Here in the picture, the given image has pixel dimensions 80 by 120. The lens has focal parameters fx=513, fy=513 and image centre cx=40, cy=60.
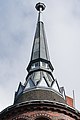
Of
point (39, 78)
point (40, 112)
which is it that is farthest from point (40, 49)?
point (40, 112)

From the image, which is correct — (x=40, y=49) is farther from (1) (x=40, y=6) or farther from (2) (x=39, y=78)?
(1) (x=40, y=6)

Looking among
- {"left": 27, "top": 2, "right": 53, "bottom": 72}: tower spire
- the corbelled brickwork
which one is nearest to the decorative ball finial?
{"left": 27, "top": 2, "right": 53, "bottom": 72}: tower spire

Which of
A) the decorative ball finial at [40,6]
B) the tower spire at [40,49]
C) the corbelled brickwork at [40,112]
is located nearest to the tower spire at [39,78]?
the tower spire at [40,49]

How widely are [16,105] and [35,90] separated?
10.1 feet

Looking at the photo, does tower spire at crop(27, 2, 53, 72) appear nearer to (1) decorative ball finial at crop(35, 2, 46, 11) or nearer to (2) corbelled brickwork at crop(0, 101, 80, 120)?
(1) decorative ball finial at crop(35, 2, 46, 11)

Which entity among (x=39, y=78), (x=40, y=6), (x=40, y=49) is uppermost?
(x=40, y=6)

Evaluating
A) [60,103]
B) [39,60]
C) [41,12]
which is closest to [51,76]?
[39,60]

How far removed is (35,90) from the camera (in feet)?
144

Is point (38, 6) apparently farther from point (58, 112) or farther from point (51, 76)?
point (58, 112)

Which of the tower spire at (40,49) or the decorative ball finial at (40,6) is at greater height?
the decorative ball finial at (40,6)

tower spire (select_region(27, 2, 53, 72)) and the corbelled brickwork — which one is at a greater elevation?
tower spire (select_region(27, 2, 53, 72))

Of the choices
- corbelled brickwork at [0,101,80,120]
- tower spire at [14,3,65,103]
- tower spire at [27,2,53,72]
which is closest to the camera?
corbelled brickwork at [0,101,80,120]

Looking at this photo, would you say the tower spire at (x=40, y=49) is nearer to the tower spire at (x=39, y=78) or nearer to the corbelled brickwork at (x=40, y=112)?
the tower spire at (x=39, y=78)

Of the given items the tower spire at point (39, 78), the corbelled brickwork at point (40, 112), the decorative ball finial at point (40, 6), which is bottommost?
the corbelled brickwork at point (40, 112)
